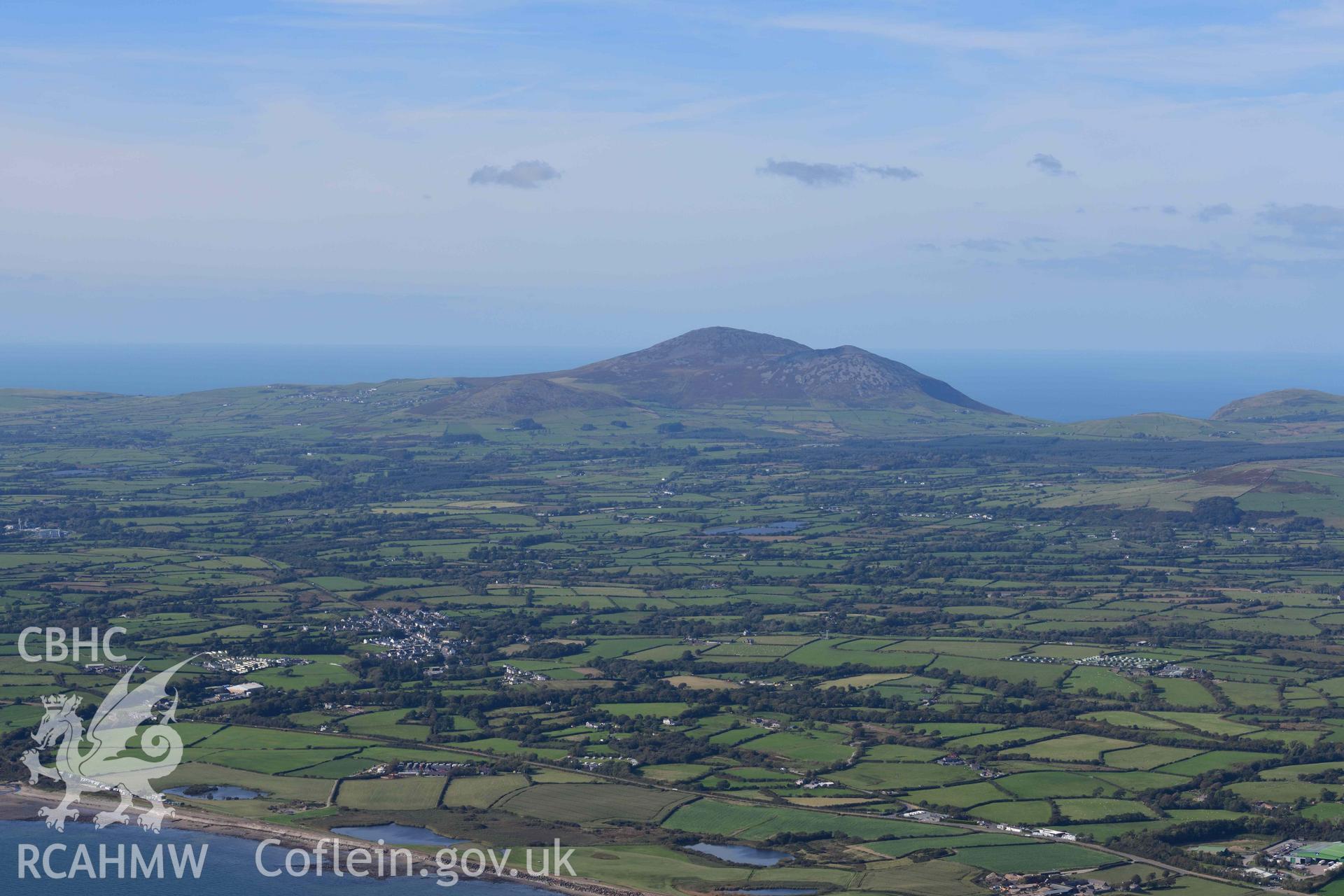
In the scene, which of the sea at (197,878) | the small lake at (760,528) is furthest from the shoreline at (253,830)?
the small lake at (760,528)

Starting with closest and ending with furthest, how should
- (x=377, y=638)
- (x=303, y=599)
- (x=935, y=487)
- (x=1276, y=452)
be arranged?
(x=377, y=638), (x=303, y=599), (x=935, y=487), (x=1276, y=452)

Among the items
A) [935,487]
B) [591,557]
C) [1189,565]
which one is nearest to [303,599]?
[591,557]

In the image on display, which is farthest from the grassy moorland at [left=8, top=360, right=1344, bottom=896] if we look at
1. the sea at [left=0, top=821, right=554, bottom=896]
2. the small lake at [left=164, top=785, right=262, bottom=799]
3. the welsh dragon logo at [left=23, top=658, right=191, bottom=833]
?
the sea at [left=0, top=821, right=554, bottom=896]

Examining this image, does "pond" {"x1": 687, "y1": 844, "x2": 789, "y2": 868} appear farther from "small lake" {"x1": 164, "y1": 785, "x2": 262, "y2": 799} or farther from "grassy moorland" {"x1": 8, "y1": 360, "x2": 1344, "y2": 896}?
"small lake" {"x1": 164, "y1": 785, "x2": 262, "y2": 799}

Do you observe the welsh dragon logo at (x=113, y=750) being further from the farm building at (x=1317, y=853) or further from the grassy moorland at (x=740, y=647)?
the farm building at (x=1317, y=853)

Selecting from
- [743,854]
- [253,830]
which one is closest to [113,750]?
[253,830]

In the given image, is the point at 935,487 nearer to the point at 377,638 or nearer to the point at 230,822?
the point at 377,638
